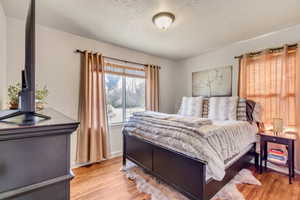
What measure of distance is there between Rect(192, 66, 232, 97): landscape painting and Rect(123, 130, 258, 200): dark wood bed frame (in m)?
1.37

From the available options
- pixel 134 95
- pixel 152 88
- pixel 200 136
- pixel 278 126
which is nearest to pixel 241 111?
pixel 278 126

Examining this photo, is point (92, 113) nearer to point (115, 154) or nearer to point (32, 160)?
point (115, 154)

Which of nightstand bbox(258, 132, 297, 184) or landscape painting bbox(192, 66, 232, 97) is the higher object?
landscape painting bbox(192, 66, 232, 97)

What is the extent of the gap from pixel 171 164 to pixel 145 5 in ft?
6.65

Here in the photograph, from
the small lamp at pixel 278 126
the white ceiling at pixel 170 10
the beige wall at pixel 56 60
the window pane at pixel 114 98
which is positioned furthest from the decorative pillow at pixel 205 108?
the beige wall at pixel 56 60

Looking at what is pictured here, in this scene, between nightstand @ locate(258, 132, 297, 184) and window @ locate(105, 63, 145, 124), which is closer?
nightstand @ locate(258, 132, 297, 184)

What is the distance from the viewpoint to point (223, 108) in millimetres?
2816

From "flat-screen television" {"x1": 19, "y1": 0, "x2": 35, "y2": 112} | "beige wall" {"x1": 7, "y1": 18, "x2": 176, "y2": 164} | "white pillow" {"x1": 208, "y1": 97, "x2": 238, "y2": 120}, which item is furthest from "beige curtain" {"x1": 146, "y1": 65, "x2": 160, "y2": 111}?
"flat-screen television" {"x1": 19, "y1": 0, "x2": 35, "y2": 112}

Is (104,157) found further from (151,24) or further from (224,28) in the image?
(224,28)

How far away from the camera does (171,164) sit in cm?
183

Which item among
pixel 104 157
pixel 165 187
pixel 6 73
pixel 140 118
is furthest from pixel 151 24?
pixel 104 157

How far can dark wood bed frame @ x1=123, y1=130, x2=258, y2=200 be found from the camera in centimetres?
153

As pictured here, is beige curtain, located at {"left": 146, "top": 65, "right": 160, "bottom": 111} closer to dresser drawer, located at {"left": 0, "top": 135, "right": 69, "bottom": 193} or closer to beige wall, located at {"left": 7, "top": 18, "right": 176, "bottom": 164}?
beige wall, located at {"left": 7, "top": 18, "right": 176, "bottom": 164}

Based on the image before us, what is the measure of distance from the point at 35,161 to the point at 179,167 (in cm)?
150
